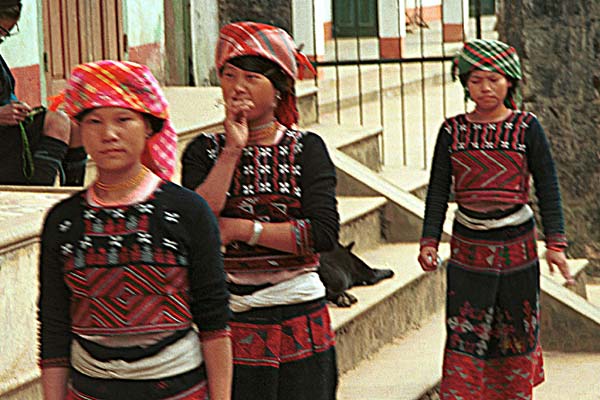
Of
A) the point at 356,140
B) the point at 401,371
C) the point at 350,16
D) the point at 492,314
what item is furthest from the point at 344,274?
the point at 350,16

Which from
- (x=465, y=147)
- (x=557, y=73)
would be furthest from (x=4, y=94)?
(x=557, y=73)

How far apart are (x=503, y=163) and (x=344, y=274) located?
1.24 metres

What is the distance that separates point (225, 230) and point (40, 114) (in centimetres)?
196

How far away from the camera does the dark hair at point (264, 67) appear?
3.49 metres

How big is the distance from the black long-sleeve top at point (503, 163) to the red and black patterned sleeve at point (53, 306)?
90.8 inches

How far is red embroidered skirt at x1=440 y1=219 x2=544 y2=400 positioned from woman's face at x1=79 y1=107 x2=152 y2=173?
2.32 metres

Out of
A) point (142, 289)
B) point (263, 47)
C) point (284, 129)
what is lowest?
point (142, 289)

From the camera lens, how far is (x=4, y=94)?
17.2ft

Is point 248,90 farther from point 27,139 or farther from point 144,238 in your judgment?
point 27,139

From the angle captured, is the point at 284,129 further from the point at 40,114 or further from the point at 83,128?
the point at 40,114

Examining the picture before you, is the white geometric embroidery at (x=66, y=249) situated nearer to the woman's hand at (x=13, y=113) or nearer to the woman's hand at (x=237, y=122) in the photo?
the woman's hand at (x=237, y=122)

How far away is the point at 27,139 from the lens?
511cm

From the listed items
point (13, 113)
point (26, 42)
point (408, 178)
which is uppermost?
point (26, 42)

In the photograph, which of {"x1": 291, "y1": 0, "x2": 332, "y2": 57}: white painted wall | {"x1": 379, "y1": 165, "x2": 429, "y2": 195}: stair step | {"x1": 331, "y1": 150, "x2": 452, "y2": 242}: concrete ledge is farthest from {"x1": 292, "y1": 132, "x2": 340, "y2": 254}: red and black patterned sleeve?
{"x1": 291, "y1": 0, "x2": 332, "y2": 57}: white painted wall
